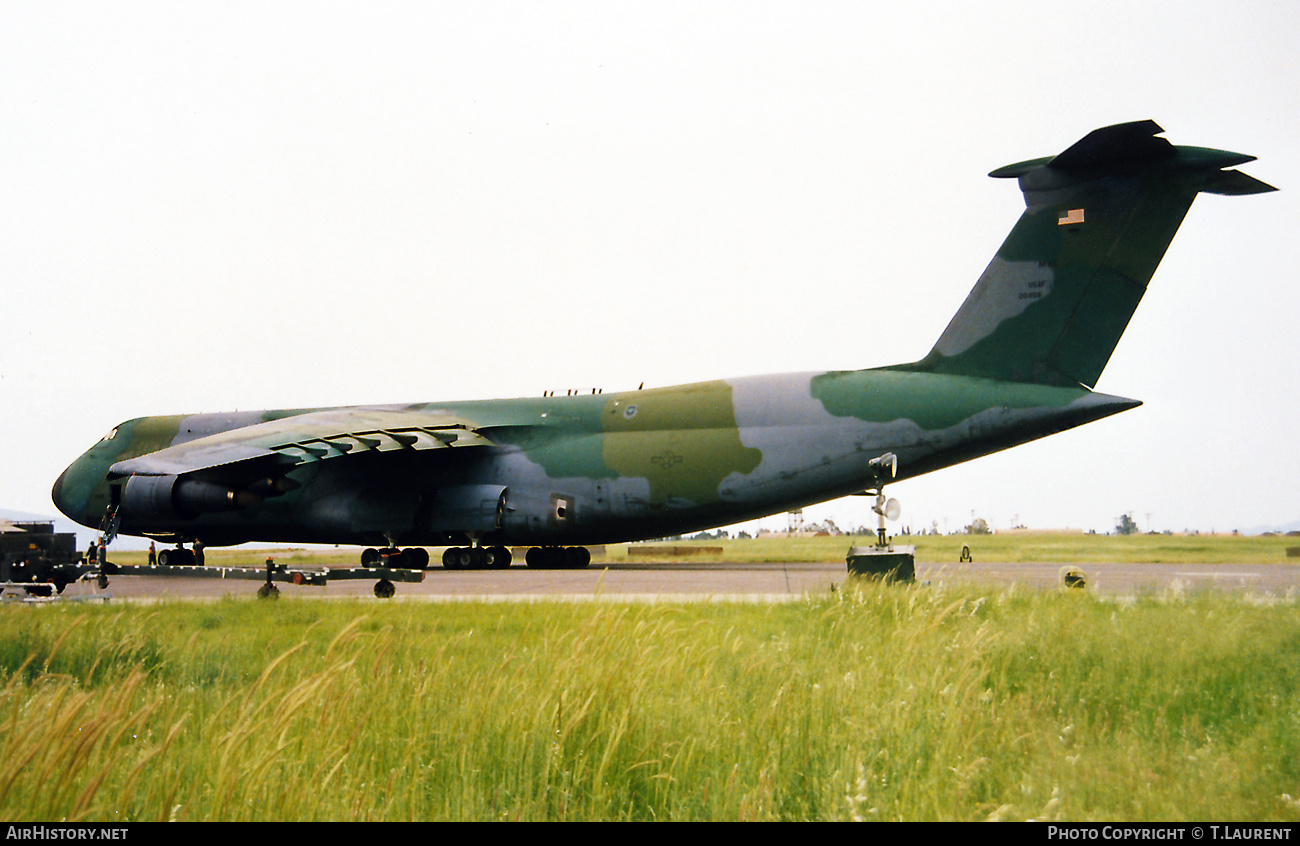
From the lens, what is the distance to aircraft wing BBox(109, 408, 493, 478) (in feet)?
59.7

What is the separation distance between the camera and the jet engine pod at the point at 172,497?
19641 millimetres

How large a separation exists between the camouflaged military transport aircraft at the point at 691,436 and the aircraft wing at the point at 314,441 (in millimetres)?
76

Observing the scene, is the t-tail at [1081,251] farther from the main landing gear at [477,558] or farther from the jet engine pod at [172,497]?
the jet engine pod at [172,497]

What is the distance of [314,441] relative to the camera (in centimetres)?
1959

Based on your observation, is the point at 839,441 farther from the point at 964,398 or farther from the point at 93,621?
the point at 93,621

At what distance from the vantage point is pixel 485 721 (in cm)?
468

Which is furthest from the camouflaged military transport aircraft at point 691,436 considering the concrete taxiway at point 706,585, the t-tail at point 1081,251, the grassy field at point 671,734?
the grassy field at point 671,734

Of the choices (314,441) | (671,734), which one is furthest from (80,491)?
(671,734)

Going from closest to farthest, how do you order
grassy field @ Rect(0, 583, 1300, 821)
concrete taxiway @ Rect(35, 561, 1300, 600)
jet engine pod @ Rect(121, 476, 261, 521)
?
grassy field @ Rect(0, 583, 1300, 821) < concrete taxiway @ Rect(35, 561, 1300, 600) < jet engine pod @ Rect(121, 476, 261, 521)

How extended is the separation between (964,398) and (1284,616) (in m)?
8.78

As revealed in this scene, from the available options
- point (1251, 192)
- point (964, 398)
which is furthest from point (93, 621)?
point (1251, 192)

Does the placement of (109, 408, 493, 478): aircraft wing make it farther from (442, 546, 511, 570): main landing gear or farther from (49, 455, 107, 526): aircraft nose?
(49, 455, 107, 526): aircraft nose

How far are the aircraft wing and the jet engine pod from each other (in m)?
0.67

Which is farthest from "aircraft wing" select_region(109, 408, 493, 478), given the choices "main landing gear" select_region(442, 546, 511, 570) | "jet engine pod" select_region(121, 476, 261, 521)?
"main landing gear" select_region(442, 546, 511, 570)
